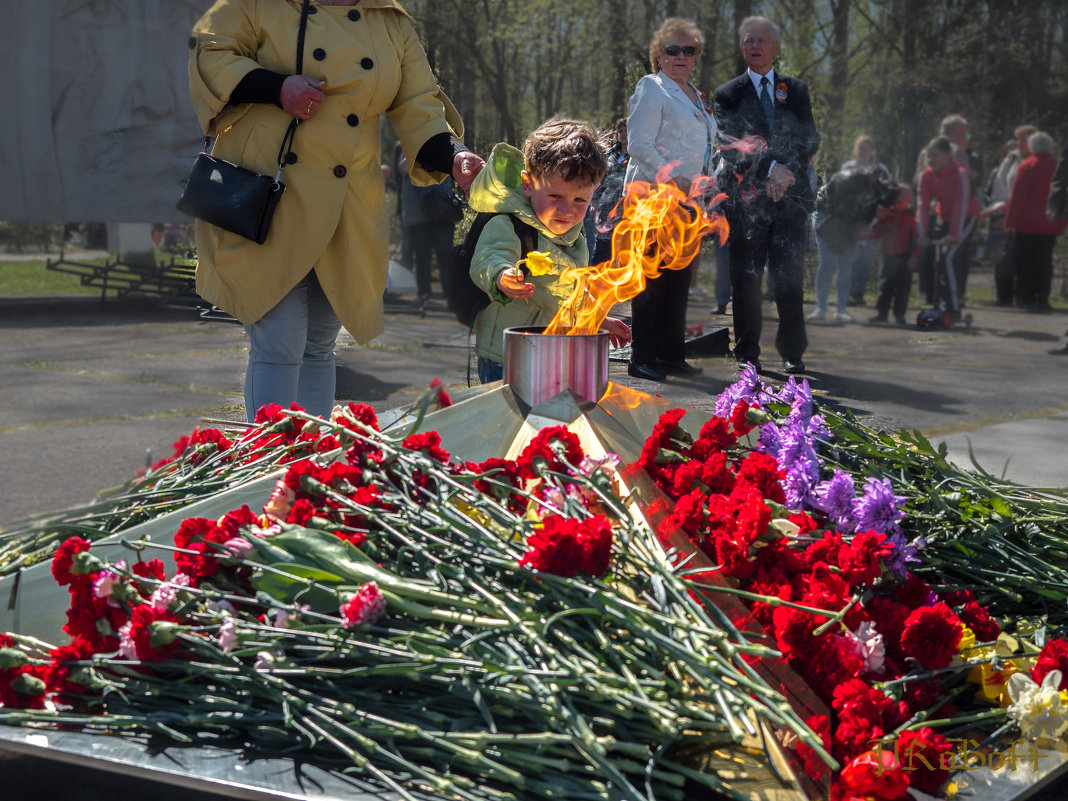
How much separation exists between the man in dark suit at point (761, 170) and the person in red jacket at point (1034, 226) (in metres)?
6.63

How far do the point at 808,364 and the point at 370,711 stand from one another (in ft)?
21.5

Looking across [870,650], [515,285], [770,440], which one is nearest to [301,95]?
[515,285]

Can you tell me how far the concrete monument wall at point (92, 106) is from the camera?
33.7 feet

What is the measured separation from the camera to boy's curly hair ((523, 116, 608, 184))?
2.82m

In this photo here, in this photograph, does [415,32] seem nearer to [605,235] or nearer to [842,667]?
[842,667]

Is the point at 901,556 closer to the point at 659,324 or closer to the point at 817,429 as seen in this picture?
the point at 817,429

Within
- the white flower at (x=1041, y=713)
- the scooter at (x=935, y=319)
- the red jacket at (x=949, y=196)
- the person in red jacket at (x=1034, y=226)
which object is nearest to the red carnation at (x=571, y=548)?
the white flower at (x=1041, y=713)

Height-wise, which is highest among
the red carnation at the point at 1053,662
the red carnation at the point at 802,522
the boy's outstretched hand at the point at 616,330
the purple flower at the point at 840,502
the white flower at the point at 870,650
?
the boy's outstretched hand at the point at 616,330

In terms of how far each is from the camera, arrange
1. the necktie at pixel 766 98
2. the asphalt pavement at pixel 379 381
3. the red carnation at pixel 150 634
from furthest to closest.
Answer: the necktie at pixel 766 98, the asphalt pavement at pixel 379 381, the red carnation at pixel 150 634

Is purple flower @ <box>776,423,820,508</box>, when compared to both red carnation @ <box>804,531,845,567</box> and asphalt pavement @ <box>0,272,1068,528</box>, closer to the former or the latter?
red carnation @ <box>804,531,845,567</box>

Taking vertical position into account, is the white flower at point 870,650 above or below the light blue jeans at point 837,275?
below

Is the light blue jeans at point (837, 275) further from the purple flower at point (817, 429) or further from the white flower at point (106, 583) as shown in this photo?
the white flower at point (106, 583)

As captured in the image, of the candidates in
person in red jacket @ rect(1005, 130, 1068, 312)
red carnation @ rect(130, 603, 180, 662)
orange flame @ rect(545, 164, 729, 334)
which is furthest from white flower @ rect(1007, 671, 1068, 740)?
person in red jacket @ rect(1005, 130, 1068, 312)

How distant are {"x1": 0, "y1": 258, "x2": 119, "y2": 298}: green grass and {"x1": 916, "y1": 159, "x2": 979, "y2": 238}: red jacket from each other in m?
8.46
